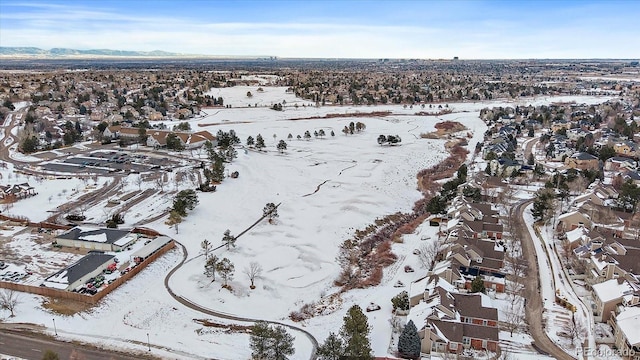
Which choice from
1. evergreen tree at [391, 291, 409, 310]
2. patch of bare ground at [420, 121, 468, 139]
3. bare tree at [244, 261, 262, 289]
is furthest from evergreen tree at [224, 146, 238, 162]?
evergreen tree at [391, 291, 409, 310]

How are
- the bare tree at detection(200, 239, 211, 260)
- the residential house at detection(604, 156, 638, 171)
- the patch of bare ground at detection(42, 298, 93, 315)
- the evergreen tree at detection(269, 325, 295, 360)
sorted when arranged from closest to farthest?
the evergreen tree at detection(269, 325, 295, 360) → the patch of bare ground at detection(42, 298, 93, 315) → the bare tree at detection(200, 239, 211, 260) → the residential house at detection(604, 156, 638, 171)

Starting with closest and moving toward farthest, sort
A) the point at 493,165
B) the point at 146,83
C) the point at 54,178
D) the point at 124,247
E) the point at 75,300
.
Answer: the point at 75,300, the point at 124,247, the point at 54,178, the point at 493,165, the point at 146,83

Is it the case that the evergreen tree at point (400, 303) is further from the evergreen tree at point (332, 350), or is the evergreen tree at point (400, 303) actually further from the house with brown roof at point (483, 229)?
the house with brown roof at point (483, 229)

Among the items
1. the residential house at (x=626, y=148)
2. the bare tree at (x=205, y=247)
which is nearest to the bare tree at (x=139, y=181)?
the bare tree at (x=205, y=247)

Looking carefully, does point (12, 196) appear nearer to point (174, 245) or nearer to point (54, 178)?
point (54, 178)

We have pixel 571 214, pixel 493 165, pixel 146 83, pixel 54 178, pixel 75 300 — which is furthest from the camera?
pixel 146 83

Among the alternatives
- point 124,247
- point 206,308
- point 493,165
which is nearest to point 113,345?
point 206,308

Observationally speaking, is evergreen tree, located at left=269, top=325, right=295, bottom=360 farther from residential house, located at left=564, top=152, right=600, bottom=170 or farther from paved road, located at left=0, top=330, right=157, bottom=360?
residential house, located at left=564, top=152, right=600, bottom=170

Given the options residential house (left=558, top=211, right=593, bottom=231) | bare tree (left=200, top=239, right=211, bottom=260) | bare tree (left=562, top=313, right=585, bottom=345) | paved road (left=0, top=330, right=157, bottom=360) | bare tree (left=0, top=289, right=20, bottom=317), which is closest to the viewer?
paved road (left=0, top=330, right=157, bottom=360)
